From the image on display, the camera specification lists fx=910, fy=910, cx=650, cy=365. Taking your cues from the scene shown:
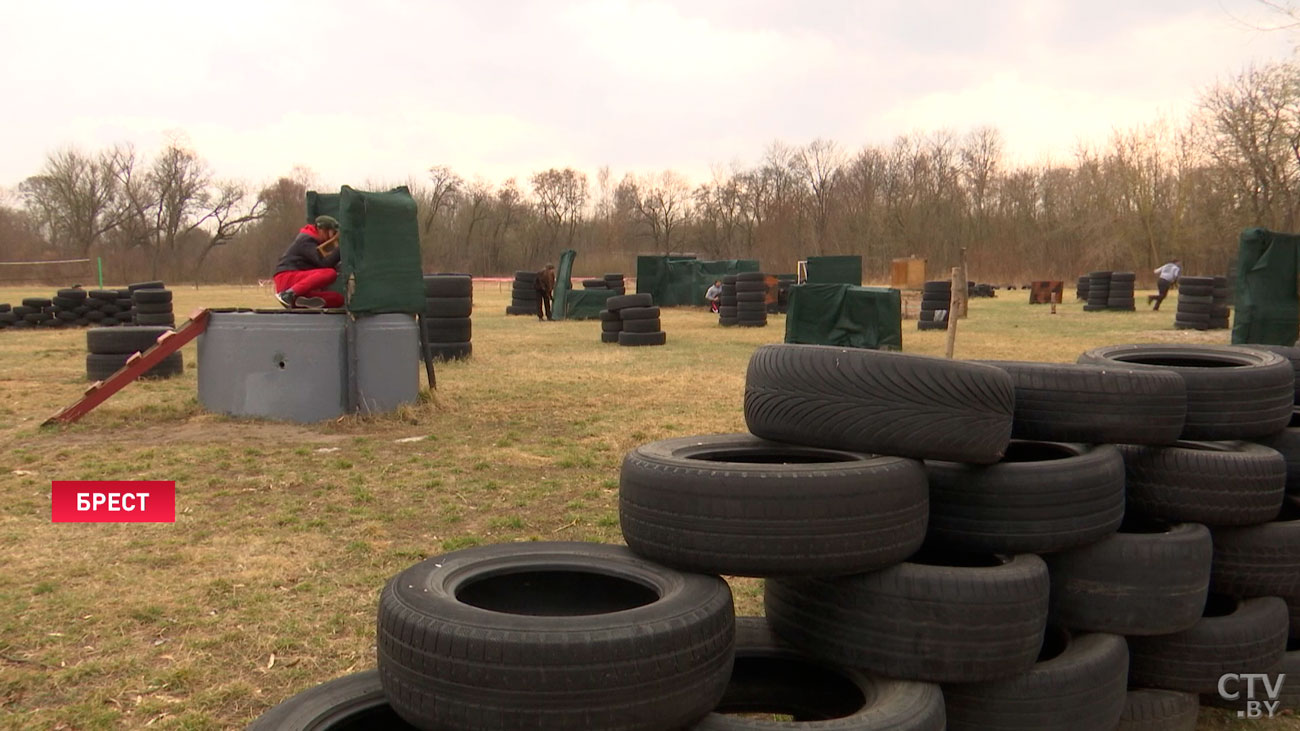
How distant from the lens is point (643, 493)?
3020mm

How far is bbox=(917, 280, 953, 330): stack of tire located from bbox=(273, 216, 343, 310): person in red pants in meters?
16.2

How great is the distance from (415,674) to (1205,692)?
3104mm

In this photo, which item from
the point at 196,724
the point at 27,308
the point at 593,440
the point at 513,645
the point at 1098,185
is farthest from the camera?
the point at 1098,185

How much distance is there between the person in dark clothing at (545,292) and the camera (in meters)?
26.1

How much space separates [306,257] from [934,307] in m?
17.0

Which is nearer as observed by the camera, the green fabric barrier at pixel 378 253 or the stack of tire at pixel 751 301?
the green fabric barrier at pixel 378 253

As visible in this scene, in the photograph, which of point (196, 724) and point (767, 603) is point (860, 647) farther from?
point (196, 724)

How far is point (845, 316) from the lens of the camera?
15992mm

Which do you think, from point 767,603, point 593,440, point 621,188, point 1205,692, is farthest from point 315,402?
point 621,188

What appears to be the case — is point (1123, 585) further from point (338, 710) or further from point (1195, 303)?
point (1195, 303)

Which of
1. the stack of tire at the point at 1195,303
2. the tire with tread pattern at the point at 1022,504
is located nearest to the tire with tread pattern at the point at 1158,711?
the tire with tread pattern at the point at 1022,504

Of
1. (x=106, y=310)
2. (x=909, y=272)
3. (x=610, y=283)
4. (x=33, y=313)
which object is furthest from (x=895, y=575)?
(x=610, y=283)

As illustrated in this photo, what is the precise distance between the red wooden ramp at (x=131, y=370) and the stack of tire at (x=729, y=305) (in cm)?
1564

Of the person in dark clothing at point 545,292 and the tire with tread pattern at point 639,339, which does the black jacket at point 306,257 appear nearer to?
the tire with tread pattern at point 639,339
